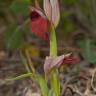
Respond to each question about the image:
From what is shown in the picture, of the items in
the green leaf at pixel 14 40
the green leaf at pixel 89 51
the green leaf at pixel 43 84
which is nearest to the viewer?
the green leaf at pixel 43 84

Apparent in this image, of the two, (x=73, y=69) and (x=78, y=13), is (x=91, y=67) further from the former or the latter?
(x=78, y=13)

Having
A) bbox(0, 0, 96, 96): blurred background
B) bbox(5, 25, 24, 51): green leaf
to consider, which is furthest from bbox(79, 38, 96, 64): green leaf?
bbox(5, 25, 24, 51): green leaf

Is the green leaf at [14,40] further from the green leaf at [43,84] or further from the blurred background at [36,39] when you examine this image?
the green leaf at [43,84]

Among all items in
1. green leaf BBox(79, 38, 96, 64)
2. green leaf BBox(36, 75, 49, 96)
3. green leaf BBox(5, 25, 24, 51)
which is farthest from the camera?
green leaf BBox(5, 25, 24, 51)

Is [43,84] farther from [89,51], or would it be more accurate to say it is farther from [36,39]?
[36,39]

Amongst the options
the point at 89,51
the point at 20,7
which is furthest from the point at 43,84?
the point at 20,7

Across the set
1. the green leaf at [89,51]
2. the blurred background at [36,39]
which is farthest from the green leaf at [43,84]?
the green leaf at [89,51]

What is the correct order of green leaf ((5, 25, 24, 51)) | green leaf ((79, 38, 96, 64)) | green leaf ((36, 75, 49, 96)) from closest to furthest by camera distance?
green leaf ((36, 75, 49, 96))
green leaf ((79, 38, 96, 64))
green leaf ((5, 25, 24, 51))

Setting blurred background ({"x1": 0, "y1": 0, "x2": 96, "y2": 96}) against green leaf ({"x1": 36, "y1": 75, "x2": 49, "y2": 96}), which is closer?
green leaf ({"x1": 36, "y1": 75, "x2": 49, "y2": 96})

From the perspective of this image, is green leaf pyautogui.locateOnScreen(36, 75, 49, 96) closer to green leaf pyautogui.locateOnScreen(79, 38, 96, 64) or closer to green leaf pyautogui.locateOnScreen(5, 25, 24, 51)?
green leaf pyautogui.locateOnScreen(79, 38, 96, 64)
